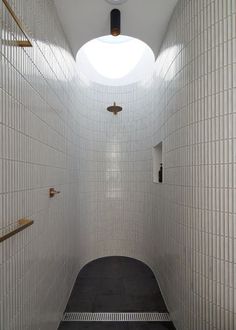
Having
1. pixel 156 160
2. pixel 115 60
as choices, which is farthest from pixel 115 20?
pixel 115 60

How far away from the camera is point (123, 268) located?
272 centimetres

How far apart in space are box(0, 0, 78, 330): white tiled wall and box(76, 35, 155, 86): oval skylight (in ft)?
3.82

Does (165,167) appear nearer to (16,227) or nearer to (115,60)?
(16,227)

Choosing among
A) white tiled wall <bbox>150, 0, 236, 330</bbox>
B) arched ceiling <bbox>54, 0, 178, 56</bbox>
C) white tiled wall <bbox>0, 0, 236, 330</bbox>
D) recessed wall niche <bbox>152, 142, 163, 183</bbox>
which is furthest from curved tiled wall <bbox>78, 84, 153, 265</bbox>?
white tiled wall <bbox>150, 0, 236, 330</bbox>

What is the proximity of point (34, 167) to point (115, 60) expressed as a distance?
103 inches

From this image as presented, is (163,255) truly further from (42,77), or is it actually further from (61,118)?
(42,77)

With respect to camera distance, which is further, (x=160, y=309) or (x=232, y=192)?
(x=160, y=309)

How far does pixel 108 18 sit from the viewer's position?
1.74 m

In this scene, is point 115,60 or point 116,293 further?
point 115,60

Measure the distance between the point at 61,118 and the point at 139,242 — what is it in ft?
6.69

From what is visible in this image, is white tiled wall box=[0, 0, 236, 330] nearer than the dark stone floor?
Yes

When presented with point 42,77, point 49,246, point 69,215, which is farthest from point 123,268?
point 42,77

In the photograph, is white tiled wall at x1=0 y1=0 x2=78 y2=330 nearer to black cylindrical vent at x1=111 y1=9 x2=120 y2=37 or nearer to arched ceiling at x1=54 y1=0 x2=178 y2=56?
arched ceiling at x1=54 y1=0 x2=178 y2=56

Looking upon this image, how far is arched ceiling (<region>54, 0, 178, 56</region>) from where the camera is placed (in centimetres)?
159
